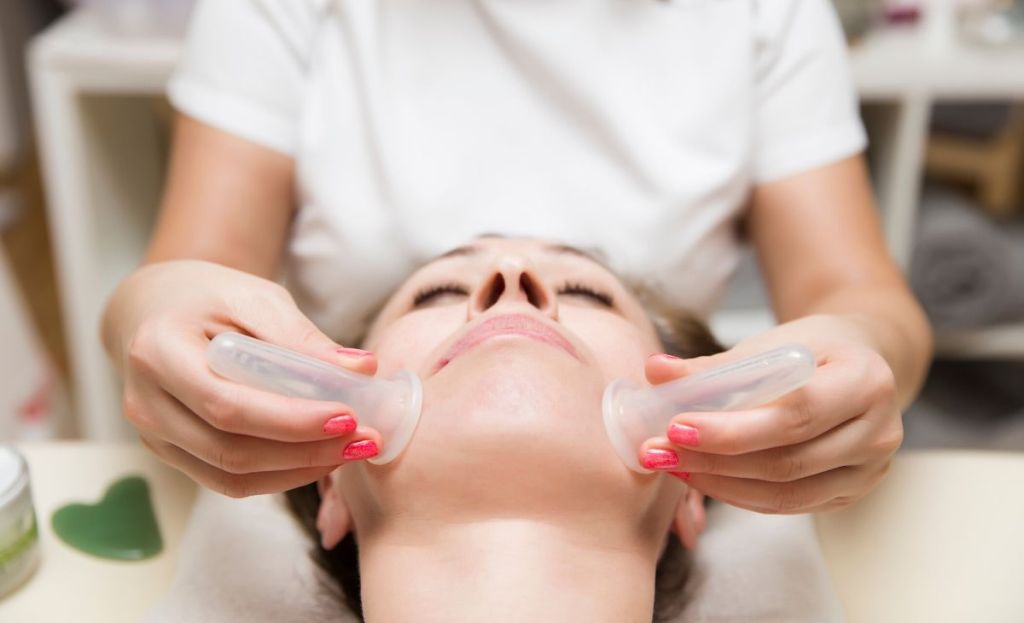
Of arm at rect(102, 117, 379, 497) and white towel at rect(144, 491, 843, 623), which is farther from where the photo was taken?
white towel at rect(144, 491, 843, 623)

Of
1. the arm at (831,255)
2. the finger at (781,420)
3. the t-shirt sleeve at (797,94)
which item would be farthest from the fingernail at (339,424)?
the t-shirt sleeve at (797,94)

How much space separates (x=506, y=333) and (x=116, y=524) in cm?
47

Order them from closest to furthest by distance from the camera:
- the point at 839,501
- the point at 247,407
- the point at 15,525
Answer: the point at 247,407
the point at 839,501
the point at 15,525

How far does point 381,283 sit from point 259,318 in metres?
0.38

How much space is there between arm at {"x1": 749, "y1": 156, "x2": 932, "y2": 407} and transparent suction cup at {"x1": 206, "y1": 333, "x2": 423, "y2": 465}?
1.57 ft

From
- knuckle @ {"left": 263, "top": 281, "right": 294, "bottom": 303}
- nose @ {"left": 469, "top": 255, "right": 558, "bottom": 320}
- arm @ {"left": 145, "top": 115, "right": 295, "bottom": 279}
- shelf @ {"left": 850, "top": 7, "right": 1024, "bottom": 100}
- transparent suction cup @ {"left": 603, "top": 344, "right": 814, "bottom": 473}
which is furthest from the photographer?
shelf @ {"left": 850, "top": 7, "right": 1024, "bottom": 100}

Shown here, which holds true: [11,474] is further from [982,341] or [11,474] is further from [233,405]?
[982,341]

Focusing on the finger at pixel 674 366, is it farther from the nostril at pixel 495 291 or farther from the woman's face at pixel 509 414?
the nostril at pixel 495 291

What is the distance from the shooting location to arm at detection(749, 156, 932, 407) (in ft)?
3.44

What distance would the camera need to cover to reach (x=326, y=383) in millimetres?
705

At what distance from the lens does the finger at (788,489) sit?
0.73 metres

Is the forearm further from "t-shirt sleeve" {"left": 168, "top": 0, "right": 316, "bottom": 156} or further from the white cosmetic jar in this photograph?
the white cosmetic jar

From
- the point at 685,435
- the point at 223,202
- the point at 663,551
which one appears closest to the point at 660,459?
the point at 685,435

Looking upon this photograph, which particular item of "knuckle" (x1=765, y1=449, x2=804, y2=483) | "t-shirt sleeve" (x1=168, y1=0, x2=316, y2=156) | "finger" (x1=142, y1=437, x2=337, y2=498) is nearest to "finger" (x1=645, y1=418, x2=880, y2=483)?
"knuckle" (x1=765, y1=449, x2=804, y2=483)
